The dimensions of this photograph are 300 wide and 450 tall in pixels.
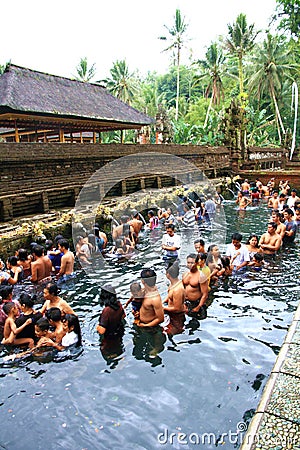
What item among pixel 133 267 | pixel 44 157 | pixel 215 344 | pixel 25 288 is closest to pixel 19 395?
pixel 215 344

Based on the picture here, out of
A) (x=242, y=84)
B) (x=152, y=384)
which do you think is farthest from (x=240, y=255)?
(x=242, y=84)

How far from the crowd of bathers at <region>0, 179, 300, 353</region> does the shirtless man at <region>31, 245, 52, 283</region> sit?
20 mm

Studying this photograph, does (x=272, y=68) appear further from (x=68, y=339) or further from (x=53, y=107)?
(x=68, y=339)

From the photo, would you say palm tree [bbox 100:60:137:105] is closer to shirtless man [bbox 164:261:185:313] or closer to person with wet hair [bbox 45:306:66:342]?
shirtless man [bbox 164:261:185:313]

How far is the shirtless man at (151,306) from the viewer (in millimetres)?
5652

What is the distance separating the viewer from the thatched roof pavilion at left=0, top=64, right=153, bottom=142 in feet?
48.8

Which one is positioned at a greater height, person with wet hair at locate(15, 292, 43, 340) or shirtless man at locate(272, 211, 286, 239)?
shirtless man at locate(272, 211, 286, 239)

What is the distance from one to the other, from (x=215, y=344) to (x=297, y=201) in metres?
10.8

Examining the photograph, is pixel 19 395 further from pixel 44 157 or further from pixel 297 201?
pixel 297 201

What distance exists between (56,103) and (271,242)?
11.7m

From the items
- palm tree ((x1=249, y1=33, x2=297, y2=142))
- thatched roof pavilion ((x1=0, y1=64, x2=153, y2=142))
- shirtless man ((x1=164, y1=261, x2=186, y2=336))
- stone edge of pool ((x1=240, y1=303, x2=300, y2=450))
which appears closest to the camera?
stone edge of pool ((x1=240, y1=303, x2=300, y2=450))

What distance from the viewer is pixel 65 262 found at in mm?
8000

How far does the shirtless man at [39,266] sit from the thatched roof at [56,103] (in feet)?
27.6

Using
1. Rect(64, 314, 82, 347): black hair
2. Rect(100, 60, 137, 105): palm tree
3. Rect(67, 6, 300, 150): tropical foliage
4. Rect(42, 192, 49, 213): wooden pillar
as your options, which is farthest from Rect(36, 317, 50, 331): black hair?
Rect(100, 60, 137, 105): palm tree
